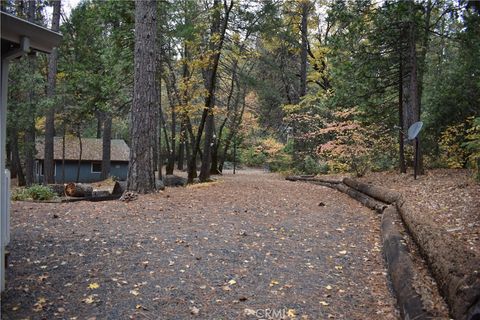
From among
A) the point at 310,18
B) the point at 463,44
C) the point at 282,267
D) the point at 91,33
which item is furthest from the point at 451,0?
the point at 91,33

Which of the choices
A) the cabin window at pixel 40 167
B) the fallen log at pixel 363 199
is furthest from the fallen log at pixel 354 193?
the cabin window at pixel 40 167

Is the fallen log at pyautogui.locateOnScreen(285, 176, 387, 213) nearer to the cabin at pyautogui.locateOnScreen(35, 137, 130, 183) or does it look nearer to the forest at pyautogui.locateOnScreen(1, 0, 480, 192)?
the forest at pyautogui.locateOnScreen(1, 0, 480, 192)

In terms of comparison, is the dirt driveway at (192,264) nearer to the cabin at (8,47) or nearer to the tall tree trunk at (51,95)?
the cabin at (8,47)

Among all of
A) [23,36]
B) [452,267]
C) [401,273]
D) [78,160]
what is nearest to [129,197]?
[23,36]

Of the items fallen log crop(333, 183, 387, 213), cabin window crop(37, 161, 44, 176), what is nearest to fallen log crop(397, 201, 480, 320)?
fallen log crop(333, 183, 387, 213)

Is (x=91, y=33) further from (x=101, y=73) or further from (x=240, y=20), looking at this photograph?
(x=240, y=20)

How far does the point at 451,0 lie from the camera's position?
11.7 m

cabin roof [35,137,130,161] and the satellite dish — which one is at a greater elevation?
the satellite dish

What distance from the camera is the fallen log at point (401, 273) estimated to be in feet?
10.9

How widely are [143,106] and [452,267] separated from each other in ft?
26.3

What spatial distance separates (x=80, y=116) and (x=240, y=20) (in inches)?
428

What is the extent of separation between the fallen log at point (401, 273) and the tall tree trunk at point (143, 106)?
6.01 meters

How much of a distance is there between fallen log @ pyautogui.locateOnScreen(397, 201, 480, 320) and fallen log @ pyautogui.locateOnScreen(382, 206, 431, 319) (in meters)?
0.21

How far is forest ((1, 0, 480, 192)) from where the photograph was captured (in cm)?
1071
